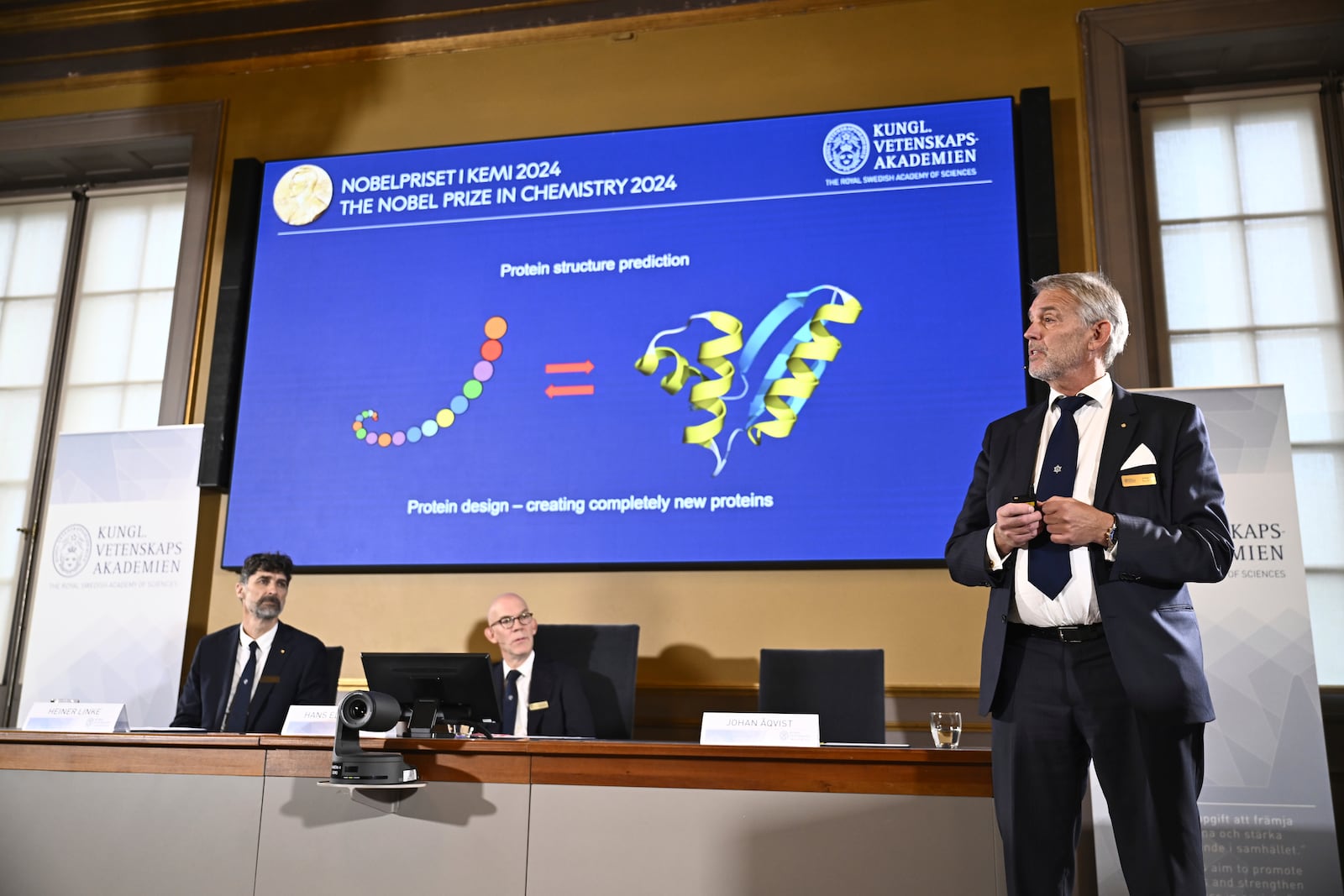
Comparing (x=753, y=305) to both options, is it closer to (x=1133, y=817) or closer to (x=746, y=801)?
(x=746, y=801)

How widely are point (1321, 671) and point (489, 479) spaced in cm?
324

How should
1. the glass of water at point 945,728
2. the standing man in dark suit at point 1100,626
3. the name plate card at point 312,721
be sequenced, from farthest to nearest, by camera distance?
the name plate card at point 312,721, the glass of water at point 945,728, the standing man in dark suit at point 1100,626

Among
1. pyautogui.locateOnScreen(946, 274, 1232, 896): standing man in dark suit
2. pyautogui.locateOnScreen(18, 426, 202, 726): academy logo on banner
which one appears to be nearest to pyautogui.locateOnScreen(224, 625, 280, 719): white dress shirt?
pyautogui.locateOnScreen(18, 426, 202, 726): academy logo on banner

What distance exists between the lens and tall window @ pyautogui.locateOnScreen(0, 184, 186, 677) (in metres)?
5.31

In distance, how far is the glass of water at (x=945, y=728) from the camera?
8.08 ft

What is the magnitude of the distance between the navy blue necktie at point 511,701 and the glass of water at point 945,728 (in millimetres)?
1604

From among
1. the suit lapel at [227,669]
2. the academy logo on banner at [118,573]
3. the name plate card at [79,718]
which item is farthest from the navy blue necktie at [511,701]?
the academy logo on banner at [118,573]

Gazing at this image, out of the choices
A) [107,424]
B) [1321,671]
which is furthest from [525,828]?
[107,424]

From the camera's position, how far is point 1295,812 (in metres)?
3.24

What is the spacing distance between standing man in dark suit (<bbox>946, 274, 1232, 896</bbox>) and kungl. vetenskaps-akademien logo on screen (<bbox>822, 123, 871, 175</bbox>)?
8.33 feet

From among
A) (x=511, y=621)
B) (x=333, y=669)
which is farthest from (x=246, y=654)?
(x=511, y=621)

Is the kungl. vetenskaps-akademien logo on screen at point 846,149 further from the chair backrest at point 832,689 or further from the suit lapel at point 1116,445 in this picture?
the suit lapel at point 1116,445

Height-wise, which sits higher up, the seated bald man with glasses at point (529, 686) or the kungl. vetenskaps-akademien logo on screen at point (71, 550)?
the kungl. vetenskaps-akademien logo on screen at point (71, 550)

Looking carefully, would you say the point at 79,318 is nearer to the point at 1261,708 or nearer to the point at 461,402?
the point at 461,402
